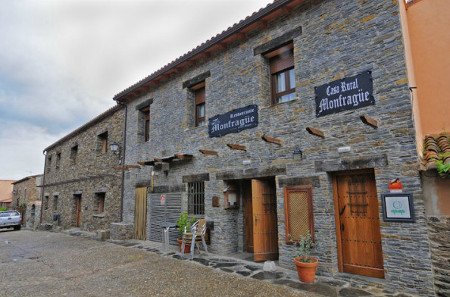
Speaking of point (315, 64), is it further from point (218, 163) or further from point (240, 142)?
point (218, 163)

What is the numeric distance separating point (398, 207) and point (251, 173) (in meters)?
3.38

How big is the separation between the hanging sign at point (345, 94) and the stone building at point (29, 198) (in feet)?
65.9

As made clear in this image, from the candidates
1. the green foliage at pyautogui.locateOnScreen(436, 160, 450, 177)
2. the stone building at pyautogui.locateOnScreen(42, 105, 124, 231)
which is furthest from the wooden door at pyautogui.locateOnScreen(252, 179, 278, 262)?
the stone building at pyautogui.locateOnScreen(42, 105, 124, 231)

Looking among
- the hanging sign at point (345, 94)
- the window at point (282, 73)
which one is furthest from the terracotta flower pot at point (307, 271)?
the window at point (282, 73)

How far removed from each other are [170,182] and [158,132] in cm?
205

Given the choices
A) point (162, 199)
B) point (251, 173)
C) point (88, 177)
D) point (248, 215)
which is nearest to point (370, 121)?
point (251, 173)

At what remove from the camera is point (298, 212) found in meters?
6.43

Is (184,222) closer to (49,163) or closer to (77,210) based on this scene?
(77,210)

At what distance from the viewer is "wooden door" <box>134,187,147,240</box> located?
10.8m

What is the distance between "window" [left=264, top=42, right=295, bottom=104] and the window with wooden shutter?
7.53ft

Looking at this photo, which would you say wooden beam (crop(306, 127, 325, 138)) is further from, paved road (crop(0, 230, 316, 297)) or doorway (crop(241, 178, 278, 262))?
paved road (crop(0, 230, 316, 297))

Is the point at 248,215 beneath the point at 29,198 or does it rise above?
beneath

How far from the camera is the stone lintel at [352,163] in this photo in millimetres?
5312

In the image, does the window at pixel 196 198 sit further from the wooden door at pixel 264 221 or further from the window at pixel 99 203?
the window at pixel 99 203
